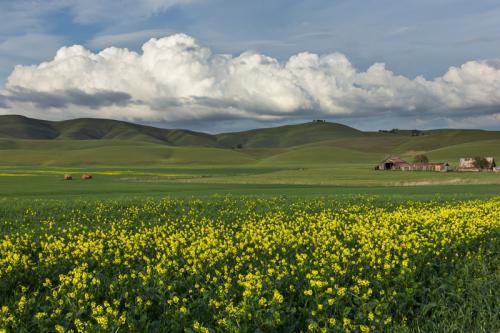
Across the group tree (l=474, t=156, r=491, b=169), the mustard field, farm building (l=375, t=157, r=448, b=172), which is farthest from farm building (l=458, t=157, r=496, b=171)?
the mustard field

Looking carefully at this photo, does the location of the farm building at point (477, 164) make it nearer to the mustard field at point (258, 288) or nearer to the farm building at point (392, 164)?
the farm building at point (392, 164)

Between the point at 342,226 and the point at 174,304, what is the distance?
10584 mm

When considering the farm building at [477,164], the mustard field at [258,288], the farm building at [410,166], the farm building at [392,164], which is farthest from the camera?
the farm building at [392,164]

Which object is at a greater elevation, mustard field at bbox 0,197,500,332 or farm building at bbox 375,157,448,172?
farm building at bbox 375,157,448,172

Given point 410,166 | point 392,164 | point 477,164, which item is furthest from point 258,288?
point 392,164

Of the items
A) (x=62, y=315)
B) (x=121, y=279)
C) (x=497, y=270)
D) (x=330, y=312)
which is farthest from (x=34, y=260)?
(x=497, y=270)

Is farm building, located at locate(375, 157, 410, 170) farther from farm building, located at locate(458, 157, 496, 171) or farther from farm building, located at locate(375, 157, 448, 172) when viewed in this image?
farm building, located at locate(458, 157, 496, 171)

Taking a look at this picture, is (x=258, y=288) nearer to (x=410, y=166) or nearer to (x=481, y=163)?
(x=481, y=163)

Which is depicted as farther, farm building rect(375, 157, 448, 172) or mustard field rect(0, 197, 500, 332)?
farm building rect(375, 157, 448, 172)

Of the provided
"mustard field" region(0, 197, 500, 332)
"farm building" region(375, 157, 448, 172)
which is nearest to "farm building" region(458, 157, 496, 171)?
"farm building" region(375, 157, 448, 172)

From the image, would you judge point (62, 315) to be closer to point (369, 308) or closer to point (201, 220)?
point (369, 308)

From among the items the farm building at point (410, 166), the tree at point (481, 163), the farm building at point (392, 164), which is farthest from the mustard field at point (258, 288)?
the farm building at point (392, 164)

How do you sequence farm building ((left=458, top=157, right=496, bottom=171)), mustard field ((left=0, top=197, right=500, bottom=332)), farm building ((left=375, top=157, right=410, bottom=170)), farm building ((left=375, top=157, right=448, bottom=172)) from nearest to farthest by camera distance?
mustard field ((left=0, top=197, right=500, bottom=332)) < farm building ((left=458, top=157, right=496, bottom=171)) < farm building ((left=375, top=157, right=448, bottom=172)) < farm building ((left=375, top=157, right=410, bottom=170))

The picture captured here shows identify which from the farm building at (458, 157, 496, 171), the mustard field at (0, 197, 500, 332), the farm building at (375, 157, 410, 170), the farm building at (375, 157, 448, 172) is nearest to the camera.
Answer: the mustard field at (0, 197, 500, 332)
